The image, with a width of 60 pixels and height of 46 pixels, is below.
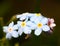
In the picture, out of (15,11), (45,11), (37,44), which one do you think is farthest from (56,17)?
(37,44)

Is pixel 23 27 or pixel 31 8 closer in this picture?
pixel 23 27

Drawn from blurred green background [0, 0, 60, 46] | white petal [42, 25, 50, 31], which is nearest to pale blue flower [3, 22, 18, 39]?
white petal [42, 25, 50, 31]

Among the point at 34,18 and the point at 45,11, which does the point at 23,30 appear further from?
the point at 45,11

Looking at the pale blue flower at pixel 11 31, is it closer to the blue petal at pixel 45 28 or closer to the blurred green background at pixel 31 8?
the blue petal at pixel 45 28

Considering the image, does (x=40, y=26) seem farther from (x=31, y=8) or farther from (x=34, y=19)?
(x=31, y=8)

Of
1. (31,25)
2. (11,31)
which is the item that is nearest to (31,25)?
(31,25)

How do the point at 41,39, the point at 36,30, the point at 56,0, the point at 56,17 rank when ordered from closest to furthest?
the point at 36,30 < the point at 41,39 < the point at 56,17 < the point at 56,0

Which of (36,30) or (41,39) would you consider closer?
(36,30)

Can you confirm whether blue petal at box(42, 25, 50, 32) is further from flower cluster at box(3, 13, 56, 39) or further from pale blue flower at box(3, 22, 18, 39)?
pale blue flower at box(3, 22, 18, 39)
